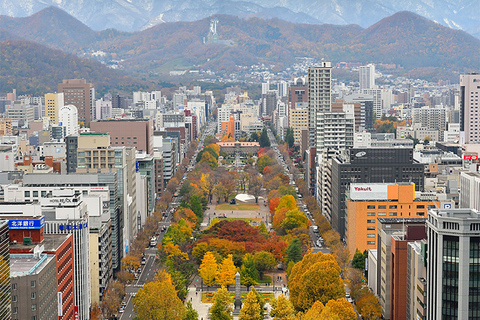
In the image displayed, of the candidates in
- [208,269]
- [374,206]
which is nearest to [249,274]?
[208,269]

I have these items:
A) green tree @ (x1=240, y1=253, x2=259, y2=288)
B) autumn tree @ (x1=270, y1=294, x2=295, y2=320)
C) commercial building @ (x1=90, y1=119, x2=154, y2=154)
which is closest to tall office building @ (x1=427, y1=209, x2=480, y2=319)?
autumn tree @ (x1=270, y1=294, x2=295, y2=320)

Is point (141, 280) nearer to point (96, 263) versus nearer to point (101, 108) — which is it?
point (96, 263)

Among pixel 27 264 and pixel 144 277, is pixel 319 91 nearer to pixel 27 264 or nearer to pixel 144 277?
pixel 144 277

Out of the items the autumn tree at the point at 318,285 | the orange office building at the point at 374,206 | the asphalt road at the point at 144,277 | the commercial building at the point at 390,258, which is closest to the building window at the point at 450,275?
the commercial building at the point at 390,258

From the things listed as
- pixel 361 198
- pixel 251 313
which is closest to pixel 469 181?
pixel 361 198

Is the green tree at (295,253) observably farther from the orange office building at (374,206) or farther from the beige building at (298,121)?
the beige building at (298,121)

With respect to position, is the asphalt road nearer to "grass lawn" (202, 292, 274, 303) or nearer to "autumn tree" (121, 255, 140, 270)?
"autumn tree" (121, 255, 140, 270)
